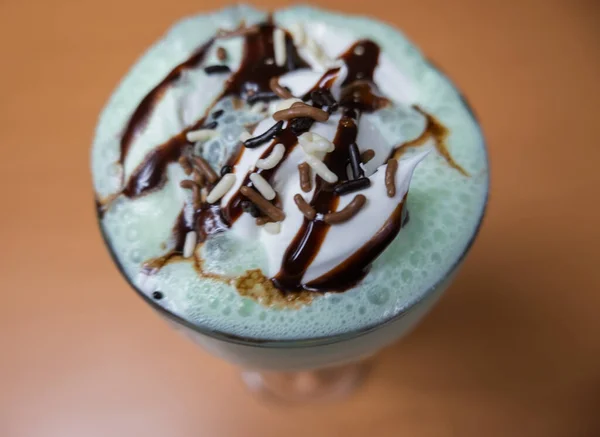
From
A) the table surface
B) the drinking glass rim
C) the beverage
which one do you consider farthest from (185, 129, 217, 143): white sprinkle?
the table surface

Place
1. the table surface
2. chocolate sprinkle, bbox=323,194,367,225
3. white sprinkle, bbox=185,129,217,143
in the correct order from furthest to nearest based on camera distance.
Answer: the table surface → white sprinkle, bbox=185,129,217,143 → chocolate sprinkle, bbox=323,194,367,225

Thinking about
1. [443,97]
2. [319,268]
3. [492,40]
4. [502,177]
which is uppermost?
[492,40]

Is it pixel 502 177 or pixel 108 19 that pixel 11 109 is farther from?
pixel 502 177

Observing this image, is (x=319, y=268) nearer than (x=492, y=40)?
Yes

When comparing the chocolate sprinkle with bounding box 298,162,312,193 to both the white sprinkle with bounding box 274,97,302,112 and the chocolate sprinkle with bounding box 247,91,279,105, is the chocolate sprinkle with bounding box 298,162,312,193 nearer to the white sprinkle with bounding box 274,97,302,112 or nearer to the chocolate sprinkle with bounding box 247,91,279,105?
the white sprinkle with bounding box 274,97,302,112

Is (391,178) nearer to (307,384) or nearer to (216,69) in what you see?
(216,69)

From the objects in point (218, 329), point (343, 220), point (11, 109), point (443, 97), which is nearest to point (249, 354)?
point (218, 329)
